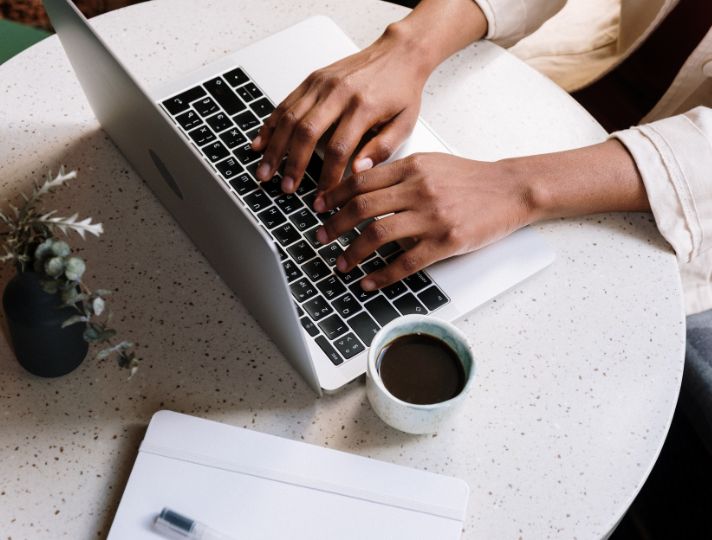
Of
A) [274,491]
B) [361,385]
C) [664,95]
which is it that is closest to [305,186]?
[361,385]

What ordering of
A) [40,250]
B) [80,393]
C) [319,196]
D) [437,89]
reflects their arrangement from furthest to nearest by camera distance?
[437,89] → [319,196] → [80,393] → [40,250]

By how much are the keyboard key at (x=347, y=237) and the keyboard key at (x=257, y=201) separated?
96 mm

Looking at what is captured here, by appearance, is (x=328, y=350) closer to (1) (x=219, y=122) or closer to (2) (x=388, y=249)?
(2) (x=388, y=249)

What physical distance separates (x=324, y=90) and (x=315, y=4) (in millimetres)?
224

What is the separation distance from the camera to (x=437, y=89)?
3.29 feet

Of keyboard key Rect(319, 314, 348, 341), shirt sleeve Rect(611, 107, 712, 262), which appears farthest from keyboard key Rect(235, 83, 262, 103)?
shirt sleeve Rect(611, 107, 712, 262)

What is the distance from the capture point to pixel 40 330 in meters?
0.69

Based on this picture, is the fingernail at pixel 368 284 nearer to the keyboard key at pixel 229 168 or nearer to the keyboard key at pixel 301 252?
the keyboard key at pixel 301 252

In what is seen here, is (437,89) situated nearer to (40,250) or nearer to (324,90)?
(324,90)

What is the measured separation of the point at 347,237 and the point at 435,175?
12cm

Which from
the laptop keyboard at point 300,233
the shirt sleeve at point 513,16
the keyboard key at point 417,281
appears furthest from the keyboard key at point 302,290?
the shirt sleeve at point 513,16

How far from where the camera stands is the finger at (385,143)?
0.89 metres

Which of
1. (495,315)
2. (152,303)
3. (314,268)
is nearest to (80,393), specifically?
(152,303)

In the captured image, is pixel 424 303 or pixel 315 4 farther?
pixel 315 4
